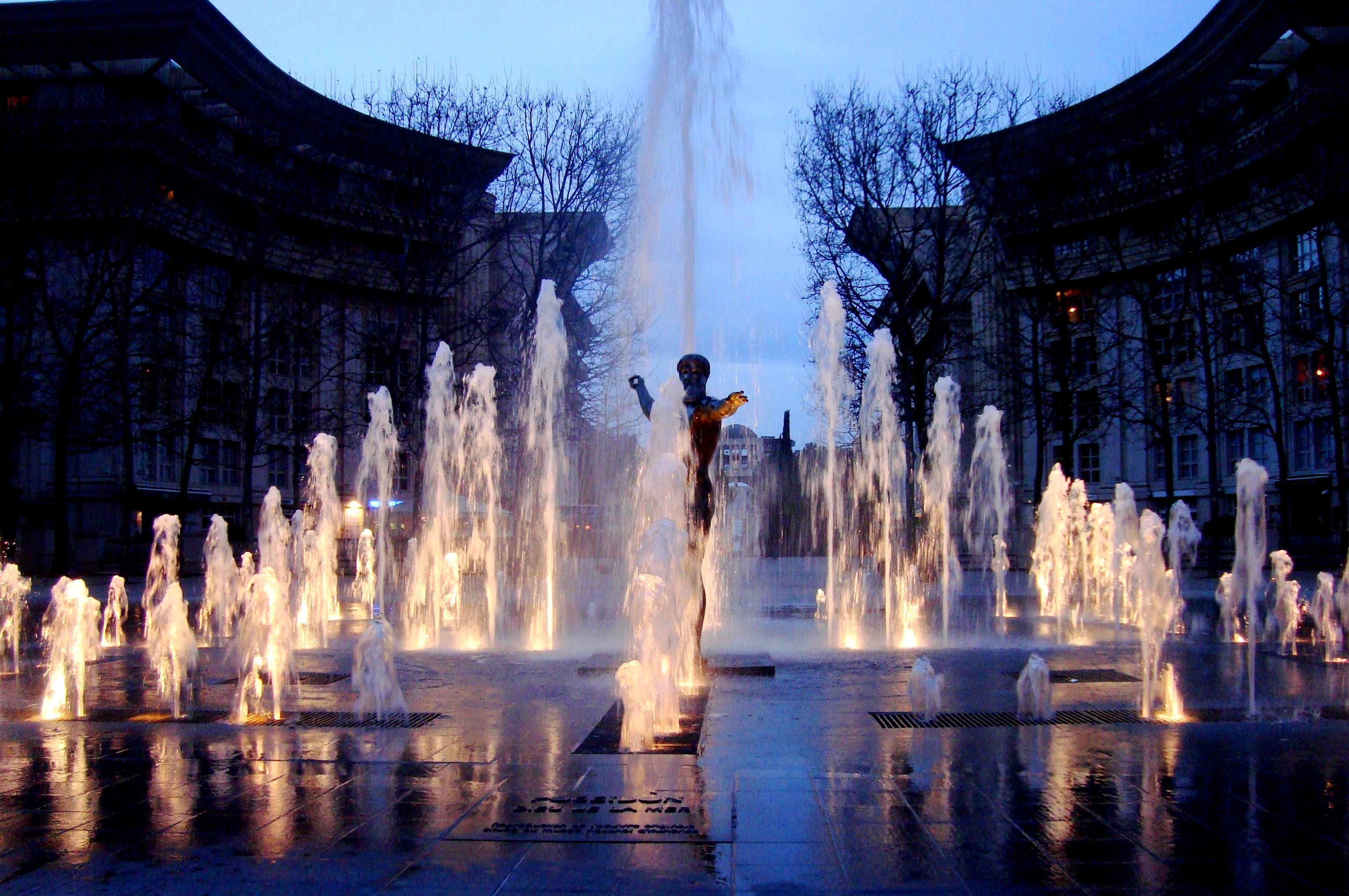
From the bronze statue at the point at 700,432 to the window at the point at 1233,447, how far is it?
133 feet

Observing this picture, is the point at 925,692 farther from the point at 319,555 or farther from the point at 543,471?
the point at 543,471

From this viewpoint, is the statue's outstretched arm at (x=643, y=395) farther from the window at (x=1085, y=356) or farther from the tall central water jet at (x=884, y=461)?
the window at (x=1085, y=356)

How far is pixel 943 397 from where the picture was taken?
86.7 ft

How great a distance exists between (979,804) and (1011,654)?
7831 mm

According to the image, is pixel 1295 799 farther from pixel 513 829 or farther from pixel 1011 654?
pixel 1011 654

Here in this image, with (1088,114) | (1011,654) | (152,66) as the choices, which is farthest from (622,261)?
(1011,654)

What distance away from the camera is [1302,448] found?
42625 millimetres

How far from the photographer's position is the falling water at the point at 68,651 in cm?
898

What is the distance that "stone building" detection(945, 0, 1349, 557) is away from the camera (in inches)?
1169

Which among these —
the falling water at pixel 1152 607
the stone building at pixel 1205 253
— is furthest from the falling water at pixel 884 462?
the falling water at pixel 1152 607

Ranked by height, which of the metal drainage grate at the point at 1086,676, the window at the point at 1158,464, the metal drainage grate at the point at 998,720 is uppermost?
the window at the point at 1158,464

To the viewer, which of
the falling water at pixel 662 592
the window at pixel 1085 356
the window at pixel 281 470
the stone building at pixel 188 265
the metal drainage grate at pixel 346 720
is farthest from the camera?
the window at pixel 281 470

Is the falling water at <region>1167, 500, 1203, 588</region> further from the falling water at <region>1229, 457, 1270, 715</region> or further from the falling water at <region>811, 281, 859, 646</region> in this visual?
the falling water at <region>1229, 457, 1270, 715</region>

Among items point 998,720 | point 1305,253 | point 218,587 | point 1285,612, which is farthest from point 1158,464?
point 998,720
